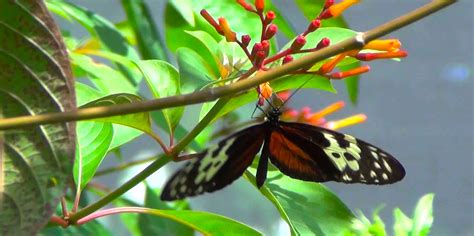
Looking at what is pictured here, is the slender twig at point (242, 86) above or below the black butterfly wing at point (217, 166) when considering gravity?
below

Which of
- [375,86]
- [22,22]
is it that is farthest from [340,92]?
[22,22]

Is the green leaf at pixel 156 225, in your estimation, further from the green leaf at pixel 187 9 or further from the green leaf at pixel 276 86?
the green leaf at pixel 276 86

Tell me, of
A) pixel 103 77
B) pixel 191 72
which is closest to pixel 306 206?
pixel 191 72

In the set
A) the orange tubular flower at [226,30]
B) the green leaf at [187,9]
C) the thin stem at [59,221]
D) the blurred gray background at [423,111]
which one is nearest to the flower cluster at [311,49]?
the orange tubular flower at [226,30]

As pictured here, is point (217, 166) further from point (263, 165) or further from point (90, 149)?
point (90, 149)

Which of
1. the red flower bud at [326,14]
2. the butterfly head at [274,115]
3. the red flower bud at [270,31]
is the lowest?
the red flower bud at [270,31]

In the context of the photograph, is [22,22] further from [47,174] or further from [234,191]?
[234,191]

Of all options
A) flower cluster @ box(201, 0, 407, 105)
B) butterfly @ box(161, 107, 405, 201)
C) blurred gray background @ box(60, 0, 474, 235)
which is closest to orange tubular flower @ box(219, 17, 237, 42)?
flower cluster @ box(201, 0, 407, 105)
